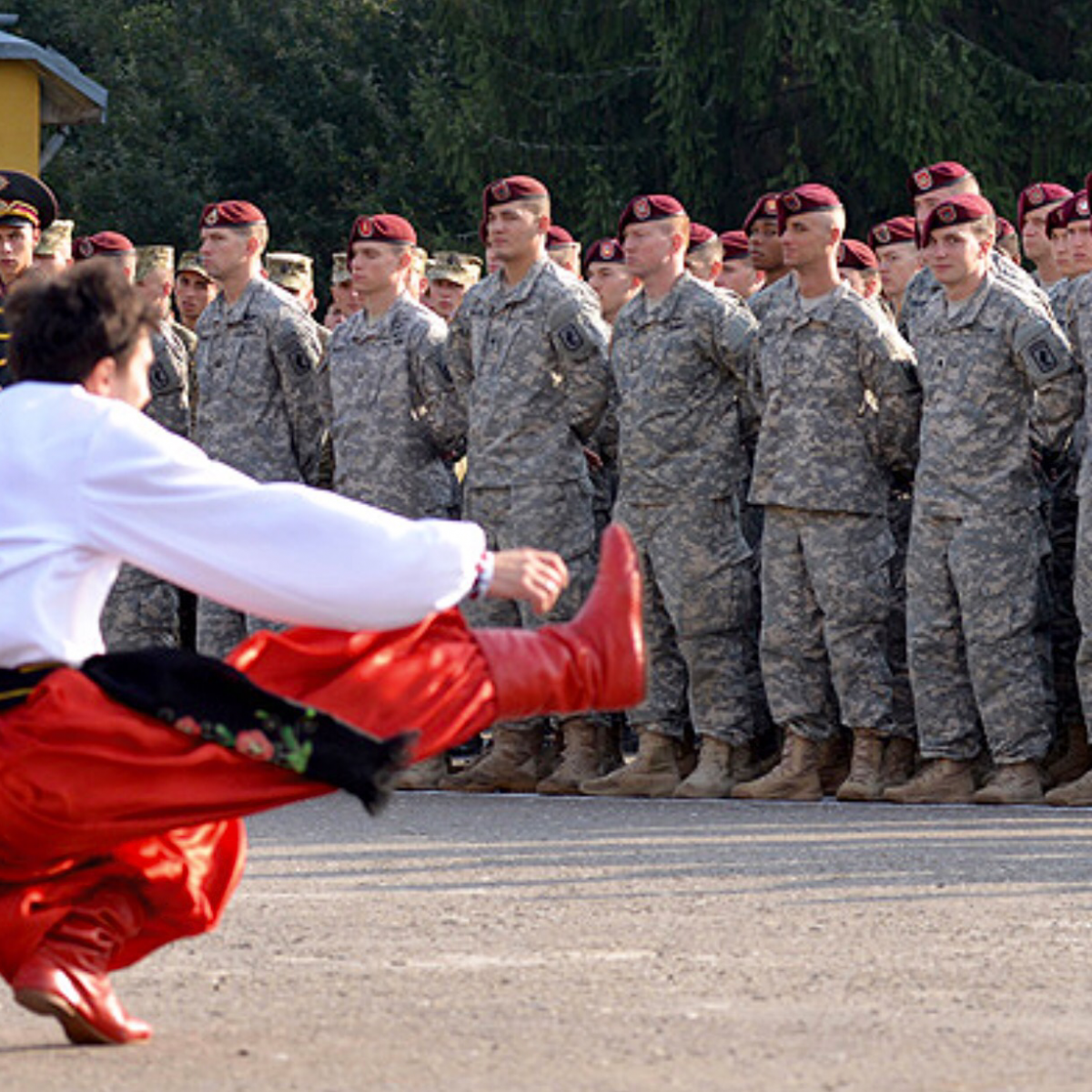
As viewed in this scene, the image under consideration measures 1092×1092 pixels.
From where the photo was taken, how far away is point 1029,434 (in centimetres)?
1120

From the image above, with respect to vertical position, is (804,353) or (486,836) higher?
(804,353)

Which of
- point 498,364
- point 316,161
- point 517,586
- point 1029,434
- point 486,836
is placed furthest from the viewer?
point 316,161

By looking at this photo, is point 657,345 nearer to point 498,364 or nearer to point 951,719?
point 498,364

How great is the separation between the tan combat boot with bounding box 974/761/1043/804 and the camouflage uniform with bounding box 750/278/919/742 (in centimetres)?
51

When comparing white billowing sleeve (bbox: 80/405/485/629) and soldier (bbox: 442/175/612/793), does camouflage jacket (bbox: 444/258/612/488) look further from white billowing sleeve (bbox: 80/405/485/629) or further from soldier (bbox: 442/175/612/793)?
white billowing sleeve (bbox: 80/405/485/629)

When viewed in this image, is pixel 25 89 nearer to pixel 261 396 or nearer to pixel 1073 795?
pixel 261 396

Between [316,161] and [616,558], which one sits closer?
[616,558]

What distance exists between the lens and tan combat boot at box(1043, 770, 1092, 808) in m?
11.1

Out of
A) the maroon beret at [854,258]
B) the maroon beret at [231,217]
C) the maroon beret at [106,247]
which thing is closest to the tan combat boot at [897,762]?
the maroon beret at [854,258]

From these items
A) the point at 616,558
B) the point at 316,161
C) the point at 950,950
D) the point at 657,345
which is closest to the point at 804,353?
the point at 657,345

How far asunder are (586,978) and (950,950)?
991 mm

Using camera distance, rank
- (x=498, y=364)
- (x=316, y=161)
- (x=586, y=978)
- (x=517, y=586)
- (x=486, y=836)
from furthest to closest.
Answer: (x=316, y=161) → (x=498, y=364) → (x=486, y=836) → (x=586, y=978) → (x=517, y=586)

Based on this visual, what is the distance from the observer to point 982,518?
36.9ft

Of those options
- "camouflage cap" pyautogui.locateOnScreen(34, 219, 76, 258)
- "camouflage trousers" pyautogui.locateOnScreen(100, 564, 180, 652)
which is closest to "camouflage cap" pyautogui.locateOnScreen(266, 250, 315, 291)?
"camouflage cap" pyautogui.locateOnScreen(34, 219, 76, 258)
